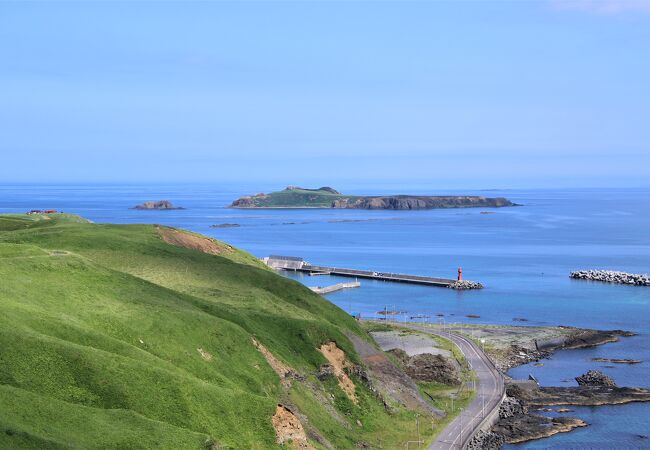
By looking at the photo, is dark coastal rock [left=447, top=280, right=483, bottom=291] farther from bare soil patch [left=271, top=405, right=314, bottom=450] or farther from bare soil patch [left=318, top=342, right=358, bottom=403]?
bare soil patch [left=271, top=405, right=314, bottom=450]

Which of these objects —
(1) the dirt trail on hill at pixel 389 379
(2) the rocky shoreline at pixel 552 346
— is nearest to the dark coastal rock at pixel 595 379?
(2) the rocky shoreline at pixel 552 346

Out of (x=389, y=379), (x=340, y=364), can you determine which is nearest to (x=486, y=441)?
(x=389, y=379)

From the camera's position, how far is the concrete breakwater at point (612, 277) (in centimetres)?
18050

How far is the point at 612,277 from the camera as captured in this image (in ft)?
604

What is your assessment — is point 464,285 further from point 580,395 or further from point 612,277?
point 580,395

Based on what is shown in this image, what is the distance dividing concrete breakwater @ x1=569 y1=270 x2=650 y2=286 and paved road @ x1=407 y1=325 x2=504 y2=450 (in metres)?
81.4

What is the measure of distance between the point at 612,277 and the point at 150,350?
150m

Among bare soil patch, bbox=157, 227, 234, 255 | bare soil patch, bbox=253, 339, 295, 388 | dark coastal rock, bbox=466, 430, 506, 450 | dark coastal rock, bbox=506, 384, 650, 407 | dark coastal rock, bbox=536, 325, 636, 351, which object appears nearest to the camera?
bare soil patch, bbox=253, 339, 295, 388

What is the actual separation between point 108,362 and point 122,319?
11347mm

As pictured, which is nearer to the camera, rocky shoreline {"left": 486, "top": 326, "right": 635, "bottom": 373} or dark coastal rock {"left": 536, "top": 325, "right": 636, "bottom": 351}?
rocky shoreline {"left": 486, "top": 326, "right": 635, "bottom": 373}

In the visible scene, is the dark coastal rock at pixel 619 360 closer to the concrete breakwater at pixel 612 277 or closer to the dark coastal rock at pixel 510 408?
the dark coastal rock at pixel 510 408

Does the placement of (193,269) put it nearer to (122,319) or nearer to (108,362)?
(122,319)

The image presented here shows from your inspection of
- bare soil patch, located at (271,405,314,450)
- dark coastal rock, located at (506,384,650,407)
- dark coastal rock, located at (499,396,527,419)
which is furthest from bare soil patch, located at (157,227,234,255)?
bare soil patch, located at (271,405,314,450)

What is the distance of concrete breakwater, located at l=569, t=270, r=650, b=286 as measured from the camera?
180500 mm
